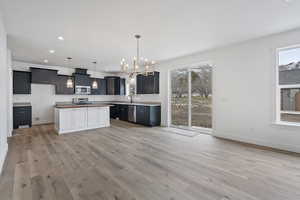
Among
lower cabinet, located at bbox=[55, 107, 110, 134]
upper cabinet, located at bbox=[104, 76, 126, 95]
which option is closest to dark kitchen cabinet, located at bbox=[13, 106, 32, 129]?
lower cabinet, located at bbox=[55, 107, 110, 134]

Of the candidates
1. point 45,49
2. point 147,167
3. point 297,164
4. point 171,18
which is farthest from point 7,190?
point 297,164

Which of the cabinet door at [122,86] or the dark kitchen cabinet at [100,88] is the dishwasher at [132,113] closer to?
the cabinet door at [122,86]

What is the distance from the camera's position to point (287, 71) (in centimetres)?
354

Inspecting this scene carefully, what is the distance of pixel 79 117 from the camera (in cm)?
531

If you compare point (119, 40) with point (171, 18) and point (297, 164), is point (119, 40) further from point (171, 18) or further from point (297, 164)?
point (297, 164)

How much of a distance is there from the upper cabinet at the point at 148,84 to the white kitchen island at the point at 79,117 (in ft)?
6.15

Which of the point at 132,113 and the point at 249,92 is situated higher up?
the point at 249,92

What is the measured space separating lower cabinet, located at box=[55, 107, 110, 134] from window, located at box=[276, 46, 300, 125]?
18.5 ft

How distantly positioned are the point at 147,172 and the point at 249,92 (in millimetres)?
3494

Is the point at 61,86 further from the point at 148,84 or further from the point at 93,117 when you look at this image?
the point at 148,84

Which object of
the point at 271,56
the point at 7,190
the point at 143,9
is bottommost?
the point at 7,190

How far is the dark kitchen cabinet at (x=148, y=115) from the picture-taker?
20.0ft

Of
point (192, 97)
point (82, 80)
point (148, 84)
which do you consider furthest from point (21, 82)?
point (192, 97)

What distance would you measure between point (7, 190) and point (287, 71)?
19.1 ft
